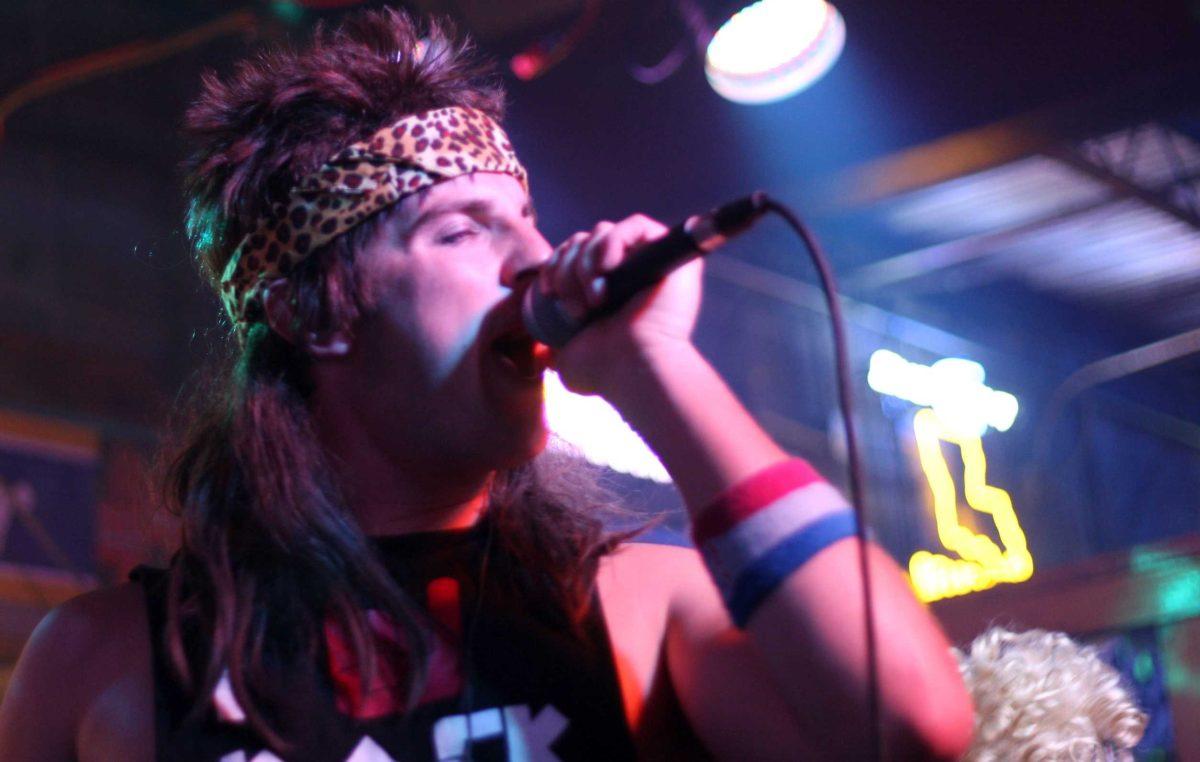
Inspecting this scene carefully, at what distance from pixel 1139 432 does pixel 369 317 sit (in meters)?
11.8

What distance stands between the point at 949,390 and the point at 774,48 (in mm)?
5404

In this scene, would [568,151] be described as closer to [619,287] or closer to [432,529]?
[432,529]

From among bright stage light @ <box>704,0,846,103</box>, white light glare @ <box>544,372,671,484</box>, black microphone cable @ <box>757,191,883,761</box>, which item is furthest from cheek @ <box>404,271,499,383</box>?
white light glare @ <box>544,372,671,484</box>

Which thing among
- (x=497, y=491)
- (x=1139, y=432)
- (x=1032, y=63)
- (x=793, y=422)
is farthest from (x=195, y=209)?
(x=1139, y=432)

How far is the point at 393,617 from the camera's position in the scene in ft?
4.02

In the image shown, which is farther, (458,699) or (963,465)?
(963,465)

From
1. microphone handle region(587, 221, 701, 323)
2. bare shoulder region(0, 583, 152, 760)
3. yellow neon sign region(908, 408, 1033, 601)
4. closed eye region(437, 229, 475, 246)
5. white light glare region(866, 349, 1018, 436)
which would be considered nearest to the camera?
microphone handle region(587, 221, 701, 323)

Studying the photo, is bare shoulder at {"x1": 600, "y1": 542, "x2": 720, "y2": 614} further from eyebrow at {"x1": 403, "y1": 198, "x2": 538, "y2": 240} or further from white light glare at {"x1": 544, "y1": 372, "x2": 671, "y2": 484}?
white light glare at {"x1": 544, "y1": 372, "x2": 671, "y2": 484}

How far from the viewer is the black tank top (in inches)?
45.1

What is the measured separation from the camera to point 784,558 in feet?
3.29

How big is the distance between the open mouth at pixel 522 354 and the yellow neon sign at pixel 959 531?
290 inches

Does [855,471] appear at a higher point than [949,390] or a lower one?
lower

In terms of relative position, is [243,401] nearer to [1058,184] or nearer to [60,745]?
[60,745]

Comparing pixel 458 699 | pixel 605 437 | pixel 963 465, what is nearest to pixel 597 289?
pixel 458 699
